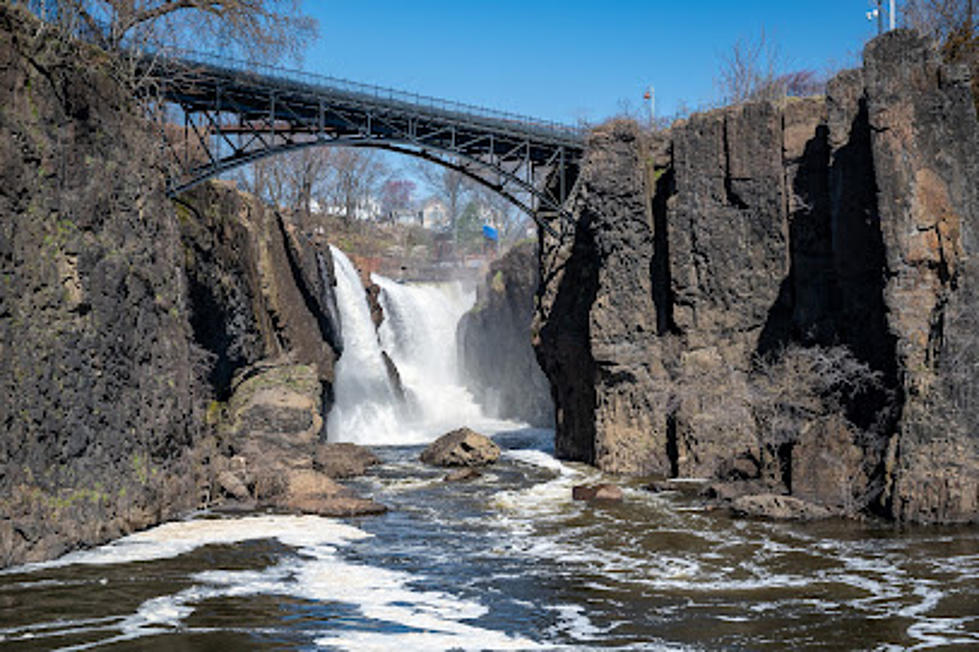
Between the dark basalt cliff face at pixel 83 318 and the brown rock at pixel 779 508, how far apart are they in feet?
37.8

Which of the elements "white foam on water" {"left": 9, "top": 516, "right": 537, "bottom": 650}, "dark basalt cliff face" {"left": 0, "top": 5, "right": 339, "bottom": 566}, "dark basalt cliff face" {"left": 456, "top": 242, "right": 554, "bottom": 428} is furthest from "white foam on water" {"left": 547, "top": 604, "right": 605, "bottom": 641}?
"dark basalt cliff face" {"left": 456, "top": 242, "right": 554, "bottom": 428}

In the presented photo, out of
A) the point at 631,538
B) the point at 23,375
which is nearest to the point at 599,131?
the point at 631,538

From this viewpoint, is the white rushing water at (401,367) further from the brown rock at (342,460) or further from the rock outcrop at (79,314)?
the rock outcrop at (79,314)

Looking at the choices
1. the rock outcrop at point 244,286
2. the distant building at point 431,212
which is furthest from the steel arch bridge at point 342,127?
the distant building at point 431,212

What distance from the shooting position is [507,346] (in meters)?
50.4

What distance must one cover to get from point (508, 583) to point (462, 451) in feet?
50.5

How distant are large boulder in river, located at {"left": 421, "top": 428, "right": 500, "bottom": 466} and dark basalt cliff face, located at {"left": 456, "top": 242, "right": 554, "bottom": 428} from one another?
16.0 m

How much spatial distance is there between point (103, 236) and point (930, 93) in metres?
16.3

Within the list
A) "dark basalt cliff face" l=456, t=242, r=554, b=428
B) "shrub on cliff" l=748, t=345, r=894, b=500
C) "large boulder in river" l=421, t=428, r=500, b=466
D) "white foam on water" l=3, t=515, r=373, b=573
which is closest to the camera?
"white foam on water" l=3, t=515, r=373, b=573

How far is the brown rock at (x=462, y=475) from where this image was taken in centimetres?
2589

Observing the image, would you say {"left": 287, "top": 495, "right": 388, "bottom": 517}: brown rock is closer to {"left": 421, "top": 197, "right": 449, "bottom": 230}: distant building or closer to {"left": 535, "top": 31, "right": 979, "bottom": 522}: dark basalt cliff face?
{"left": 535, "top": 31, "right": 979, "bottom": 522}: dark basalt cliff face

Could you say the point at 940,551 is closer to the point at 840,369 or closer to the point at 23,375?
the point at 840,369

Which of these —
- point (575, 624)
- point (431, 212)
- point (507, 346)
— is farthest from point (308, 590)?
point (431, 212)

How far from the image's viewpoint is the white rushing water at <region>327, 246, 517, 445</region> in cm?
4112
